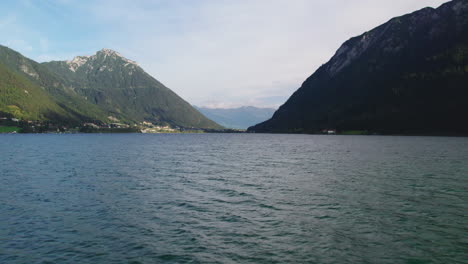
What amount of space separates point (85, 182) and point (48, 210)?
18.2m

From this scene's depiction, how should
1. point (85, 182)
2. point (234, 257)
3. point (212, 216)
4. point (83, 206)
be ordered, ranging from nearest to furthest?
1. point (234, 257)
2. point (212, 216)
3. point (83, 206)
4. point (85, 182)

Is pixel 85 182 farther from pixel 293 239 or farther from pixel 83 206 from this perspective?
pixel 293 239

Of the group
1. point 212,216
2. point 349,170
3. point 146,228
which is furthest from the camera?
point 349,170

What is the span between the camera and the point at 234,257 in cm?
→ 2052

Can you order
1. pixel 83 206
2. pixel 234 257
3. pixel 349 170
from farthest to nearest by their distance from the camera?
pixel 349 170 < pixel 83 206 < pixel 234 257

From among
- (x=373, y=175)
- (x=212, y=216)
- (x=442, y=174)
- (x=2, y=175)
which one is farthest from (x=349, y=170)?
(x=2, y=175)

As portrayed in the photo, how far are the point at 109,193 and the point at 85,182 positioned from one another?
10.9 metres

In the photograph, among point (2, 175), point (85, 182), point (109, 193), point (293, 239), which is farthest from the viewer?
point (2, 175)

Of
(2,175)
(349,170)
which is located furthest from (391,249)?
(2,175)

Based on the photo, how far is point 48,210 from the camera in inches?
1249

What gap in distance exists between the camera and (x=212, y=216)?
30453mm

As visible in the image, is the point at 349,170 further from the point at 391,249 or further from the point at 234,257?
the point at 234,257

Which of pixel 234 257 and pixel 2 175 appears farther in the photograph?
pixel 2 175

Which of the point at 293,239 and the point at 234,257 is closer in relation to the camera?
the point at 234,257
